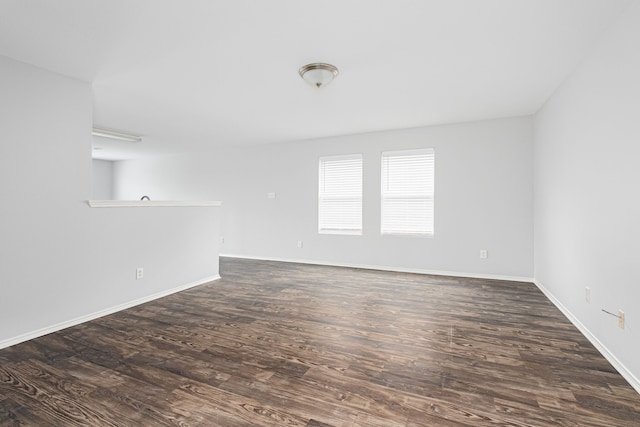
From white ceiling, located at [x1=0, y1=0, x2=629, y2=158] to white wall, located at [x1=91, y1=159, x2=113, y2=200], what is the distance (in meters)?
5.03

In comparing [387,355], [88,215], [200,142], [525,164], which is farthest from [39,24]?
[525,164]

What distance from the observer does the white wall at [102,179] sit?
27.5ft

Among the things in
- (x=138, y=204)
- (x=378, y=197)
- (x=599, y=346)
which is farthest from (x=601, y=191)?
(x=138, y=204)

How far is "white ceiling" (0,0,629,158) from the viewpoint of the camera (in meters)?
2.04

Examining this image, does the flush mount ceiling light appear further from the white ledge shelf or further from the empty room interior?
the white ledge shelf

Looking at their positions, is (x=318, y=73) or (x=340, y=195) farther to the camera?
(x=340, y=195)

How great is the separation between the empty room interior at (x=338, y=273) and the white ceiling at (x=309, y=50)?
2cm

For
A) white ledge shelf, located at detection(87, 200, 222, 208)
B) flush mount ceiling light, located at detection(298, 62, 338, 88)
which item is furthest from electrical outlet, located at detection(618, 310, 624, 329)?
white ledge shelf, located at detection(87, 200, 222, 208)

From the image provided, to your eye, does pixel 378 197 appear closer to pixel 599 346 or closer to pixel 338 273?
pixel 338 273

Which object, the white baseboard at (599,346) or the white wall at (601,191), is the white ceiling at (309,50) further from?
the white baseboard at (599,346)

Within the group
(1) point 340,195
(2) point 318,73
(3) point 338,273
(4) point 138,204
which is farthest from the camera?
(1) point 340,195

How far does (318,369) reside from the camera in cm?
207

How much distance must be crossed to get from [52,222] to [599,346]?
185 inches

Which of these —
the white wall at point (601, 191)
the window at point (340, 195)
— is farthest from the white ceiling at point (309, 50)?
the window at point (340, 195)
